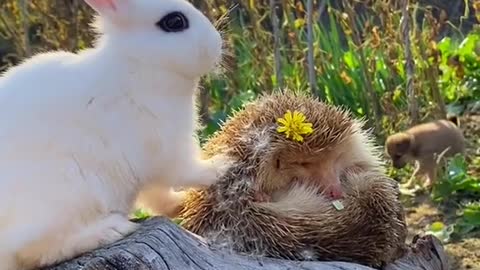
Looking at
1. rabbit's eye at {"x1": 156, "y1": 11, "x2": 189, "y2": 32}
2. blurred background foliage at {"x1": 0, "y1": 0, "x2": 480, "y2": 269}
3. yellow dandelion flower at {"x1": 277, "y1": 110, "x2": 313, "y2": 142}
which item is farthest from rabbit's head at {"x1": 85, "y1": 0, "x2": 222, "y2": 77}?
blurred background foliage at {"x1": 0, "y1": 0, "x2": 480, "y2": 269}

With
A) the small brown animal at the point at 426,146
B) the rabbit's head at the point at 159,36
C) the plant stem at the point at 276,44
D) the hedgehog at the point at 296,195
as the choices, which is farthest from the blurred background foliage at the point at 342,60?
the rabbit's head at the point at 159,36

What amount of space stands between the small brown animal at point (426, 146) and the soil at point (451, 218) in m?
0.11

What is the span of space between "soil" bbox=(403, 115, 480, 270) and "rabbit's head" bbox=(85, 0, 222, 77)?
1.56 meters

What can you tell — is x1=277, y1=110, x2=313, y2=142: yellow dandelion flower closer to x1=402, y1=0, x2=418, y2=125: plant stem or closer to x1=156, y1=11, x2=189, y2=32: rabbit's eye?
x1=156, y1=11, x2=189, y2=32: rabbit's eye

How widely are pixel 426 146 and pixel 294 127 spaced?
7.37 ft

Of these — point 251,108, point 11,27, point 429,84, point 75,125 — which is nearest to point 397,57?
point 429,84

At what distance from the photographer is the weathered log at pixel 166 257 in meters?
1.74

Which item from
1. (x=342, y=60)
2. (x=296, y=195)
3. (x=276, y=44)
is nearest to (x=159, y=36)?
(x=296, y=195)

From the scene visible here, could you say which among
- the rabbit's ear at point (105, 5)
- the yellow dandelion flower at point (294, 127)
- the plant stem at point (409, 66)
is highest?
the rabbit's ear at point (105, 5)

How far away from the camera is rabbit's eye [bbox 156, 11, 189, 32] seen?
6.13 feet

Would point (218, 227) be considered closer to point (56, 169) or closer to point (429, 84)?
point (56, 169)

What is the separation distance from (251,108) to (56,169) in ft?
1.44

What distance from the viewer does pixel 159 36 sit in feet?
6.11

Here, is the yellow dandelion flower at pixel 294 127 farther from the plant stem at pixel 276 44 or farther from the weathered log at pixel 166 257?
the plant stem at pixel 276 44
